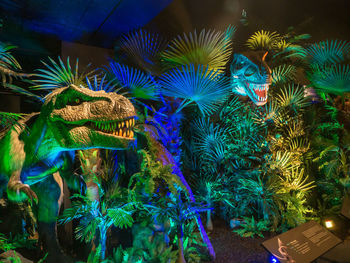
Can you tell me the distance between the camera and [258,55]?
350 cm

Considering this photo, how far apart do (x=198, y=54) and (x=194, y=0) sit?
0.90 metres

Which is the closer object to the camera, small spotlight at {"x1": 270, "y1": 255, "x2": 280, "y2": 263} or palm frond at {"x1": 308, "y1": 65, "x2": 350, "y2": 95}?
small spotlight at {"x1": 270, "y1": 255, "x2": 280, "y2": 263}

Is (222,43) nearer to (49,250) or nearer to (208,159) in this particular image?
(208,159)

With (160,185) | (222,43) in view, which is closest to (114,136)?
(160,185)

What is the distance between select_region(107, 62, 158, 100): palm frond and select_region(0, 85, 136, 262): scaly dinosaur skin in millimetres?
1024

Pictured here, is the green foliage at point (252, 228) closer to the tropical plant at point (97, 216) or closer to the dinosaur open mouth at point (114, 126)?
the tropical plant at point (97, 216)

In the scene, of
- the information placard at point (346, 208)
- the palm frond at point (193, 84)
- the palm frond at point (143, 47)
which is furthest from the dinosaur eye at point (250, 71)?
the information placard at point (346, 208)

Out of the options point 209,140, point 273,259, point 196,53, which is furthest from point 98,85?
point 273,259

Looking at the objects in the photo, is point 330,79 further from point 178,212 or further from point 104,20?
point 104,20

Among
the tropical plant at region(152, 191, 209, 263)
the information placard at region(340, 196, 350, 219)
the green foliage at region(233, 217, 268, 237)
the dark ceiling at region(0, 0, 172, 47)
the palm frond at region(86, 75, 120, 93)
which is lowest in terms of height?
the green foliage at region(233, 217, 268, 237)

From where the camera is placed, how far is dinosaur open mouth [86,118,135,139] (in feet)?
4.67

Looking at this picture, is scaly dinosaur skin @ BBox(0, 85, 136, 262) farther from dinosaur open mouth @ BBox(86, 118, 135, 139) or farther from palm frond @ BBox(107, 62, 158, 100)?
palm frond @ BBox(107, 62, 158, 100)

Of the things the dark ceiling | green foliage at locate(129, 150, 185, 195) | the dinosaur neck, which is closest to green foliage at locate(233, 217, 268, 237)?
green foliage at locate(129, 150, 185, 195)

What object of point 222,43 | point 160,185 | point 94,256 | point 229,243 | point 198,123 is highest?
point 222,43
